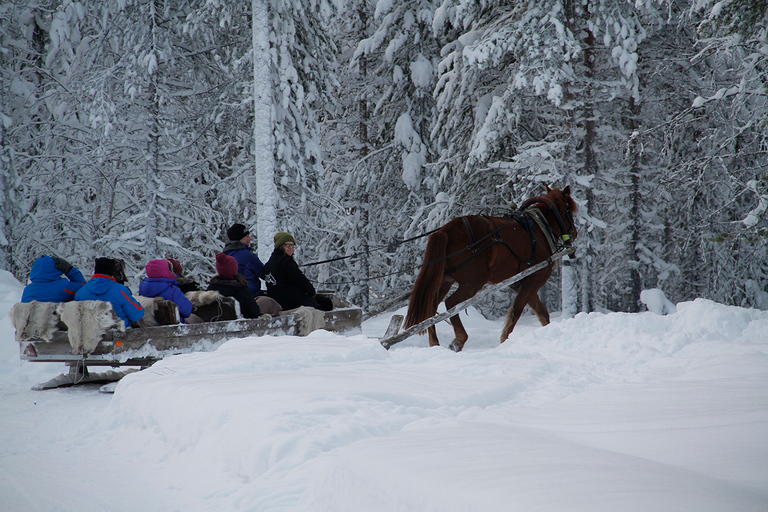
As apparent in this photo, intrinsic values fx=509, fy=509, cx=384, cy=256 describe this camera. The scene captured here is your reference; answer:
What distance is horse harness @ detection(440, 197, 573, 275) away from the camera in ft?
24.3

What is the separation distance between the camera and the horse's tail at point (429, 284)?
6.91 metres

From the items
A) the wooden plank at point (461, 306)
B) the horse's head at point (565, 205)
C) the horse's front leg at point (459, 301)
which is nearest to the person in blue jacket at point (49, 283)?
the wooden plank at point (461, 306)

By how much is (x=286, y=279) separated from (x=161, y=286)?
181 cm

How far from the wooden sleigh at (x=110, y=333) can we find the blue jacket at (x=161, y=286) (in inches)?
7.8

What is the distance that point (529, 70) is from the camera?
31.7ft

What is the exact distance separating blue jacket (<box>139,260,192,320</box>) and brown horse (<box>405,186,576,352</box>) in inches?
117

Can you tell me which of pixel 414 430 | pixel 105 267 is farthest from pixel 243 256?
pixel 414 430

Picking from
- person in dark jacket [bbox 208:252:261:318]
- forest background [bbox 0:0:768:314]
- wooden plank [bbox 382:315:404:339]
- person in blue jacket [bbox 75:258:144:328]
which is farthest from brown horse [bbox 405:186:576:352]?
person in blue jacket [bbox 75:258:144:328]

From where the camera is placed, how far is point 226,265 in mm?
6855

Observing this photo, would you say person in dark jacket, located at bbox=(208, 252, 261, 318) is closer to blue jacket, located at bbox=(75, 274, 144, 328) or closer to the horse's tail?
blue jacket, located at bbox=(75, 274, 144, 328)

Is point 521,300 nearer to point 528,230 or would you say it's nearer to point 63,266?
point 528,230

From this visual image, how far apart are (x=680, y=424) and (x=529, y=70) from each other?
27.7 ft

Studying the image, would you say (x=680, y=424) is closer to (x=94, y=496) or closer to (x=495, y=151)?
(x=94, y=496)

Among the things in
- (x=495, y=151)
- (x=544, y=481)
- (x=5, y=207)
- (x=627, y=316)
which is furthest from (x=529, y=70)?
(x=5, y=207)
